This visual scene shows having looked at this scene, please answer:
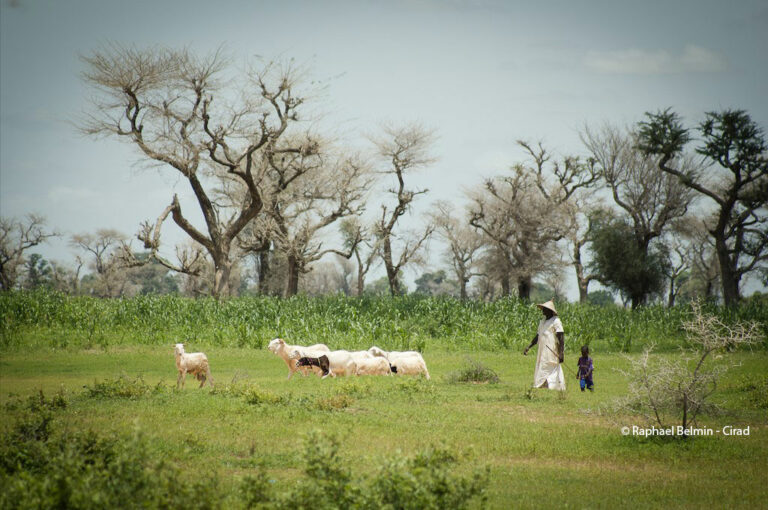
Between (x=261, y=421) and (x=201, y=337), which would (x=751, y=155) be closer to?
(x=201, y=337)

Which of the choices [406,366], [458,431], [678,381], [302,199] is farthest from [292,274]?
[678,381]

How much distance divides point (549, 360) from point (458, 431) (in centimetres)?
592

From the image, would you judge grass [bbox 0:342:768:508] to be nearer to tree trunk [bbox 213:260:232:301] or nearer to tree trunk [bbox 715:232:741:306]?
tree trunk [bbox 213:260:232:301]

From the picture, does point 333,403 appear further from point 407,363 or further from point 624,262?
point 624,262

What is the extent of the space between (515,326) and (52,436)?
24.0m

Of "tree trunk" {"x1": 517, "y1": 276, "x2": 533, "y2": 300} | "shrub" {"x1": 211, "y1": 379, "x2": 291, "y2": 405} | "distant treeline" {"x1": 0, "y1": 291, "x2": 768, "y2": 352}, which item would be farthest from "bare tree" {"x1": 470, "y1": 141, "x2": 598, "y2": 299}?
"shrub" {"x1": 211, "y1": 379, "x2": 291, "y2": 405}

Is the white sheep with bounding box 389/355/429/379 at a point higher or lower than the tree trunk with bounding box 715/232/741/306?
lower

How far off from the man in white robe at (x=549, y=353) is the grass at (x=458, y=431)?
0.62 meters

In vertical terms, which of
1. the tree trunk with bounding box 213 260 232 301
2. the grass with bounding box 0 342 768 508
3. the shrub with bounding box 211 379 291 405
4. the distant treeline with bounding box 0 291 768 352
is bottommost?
the grass with bounding box 0 342 768 508

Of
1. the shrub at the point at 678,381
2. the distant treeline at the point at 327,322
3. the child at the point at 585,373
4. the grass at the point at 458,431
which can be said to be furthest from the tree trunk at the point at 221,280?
the shrub at the point at 678,381

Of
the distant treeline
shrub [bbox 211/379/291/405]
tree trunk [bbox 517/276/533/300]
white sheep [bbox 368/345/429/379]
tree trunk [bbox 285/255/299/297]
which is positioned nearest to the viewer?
shrub [bbox 211/379/291/405]

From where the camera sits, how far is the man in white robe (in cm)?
1620

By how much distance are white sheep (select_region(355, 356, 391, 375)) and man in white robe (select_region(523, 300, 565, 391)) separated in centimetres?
396

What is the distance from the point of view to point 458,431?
36.7 ft
